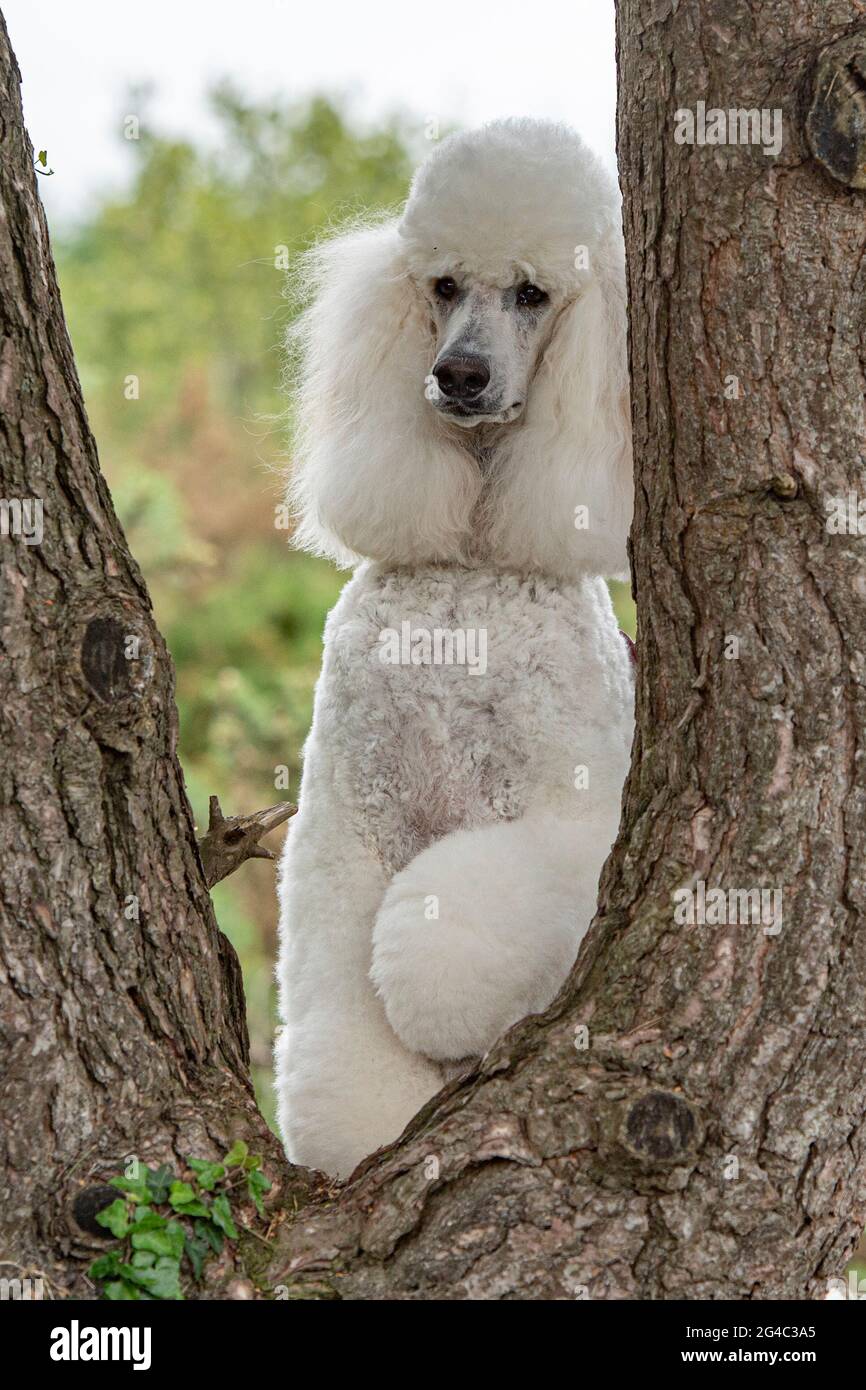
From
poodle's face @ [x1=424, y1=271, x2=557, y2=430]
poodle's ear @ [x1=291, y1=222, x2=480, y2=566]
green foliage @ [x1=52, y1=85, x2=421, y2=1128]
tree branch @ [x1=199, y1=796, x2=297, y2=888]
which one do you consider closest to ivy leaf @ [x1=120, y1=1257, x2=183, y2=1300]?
tree branch @ [x1=199, y1=796, x2=297, y2=888]

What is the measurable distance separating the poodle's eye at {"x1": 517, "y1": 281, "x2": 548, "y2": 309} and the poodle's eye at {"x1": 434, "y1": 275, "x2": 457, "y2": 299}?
100 millimetres

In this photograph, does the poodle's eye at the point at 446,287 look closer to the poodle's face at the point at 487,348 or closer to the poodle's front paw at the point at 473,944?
the poodle's face at the point at 487,348

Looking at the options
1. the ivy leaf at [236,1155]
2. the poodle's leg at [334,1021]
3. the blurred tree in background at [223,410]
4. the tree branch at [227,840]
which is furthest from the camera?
the blurred tree in background at [223,410]

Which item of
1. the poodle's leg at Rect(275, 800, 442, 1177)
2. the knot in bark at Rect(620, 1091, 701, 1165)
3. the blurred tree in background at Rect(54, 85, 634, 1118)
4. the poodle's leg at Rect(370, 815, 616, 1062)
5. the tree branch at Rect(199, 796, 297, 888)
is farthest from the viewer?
the blurred tree in background at Rect(54, 85, 634, 1118)

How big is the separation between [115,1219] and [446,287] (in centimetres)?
135

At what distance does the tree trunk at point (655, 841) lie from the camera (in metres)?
1.50

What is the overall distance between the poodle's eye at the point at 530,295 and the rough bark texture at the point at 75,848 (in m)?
0.67

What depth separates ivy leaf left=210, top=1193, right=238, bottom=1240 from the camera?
61.3 inches

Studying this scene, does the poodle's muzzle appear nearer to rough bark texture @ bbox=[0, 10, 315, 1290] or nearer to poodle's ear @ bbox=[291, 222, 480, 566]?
poodle's ear @ bbox=[291, 222, 480, 566]

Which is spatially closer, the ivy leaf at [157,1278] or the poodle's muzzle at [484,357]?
the ivy leaf at [157,1278]

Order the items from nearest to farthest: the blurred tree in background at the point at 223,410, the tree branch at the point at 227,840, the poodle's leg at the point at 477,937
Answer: the poodle's leg at the point at 477,937, the tree branch at the point at 227,840, the blurred tree in background at the point at 223,410

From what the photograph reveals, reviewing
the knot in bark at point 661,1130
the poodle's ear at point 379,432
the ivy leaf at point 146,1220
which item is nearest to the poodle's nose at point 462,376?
the poodle's ear at point 379,432

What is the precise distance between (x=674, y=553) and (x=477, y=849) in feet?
1.78
